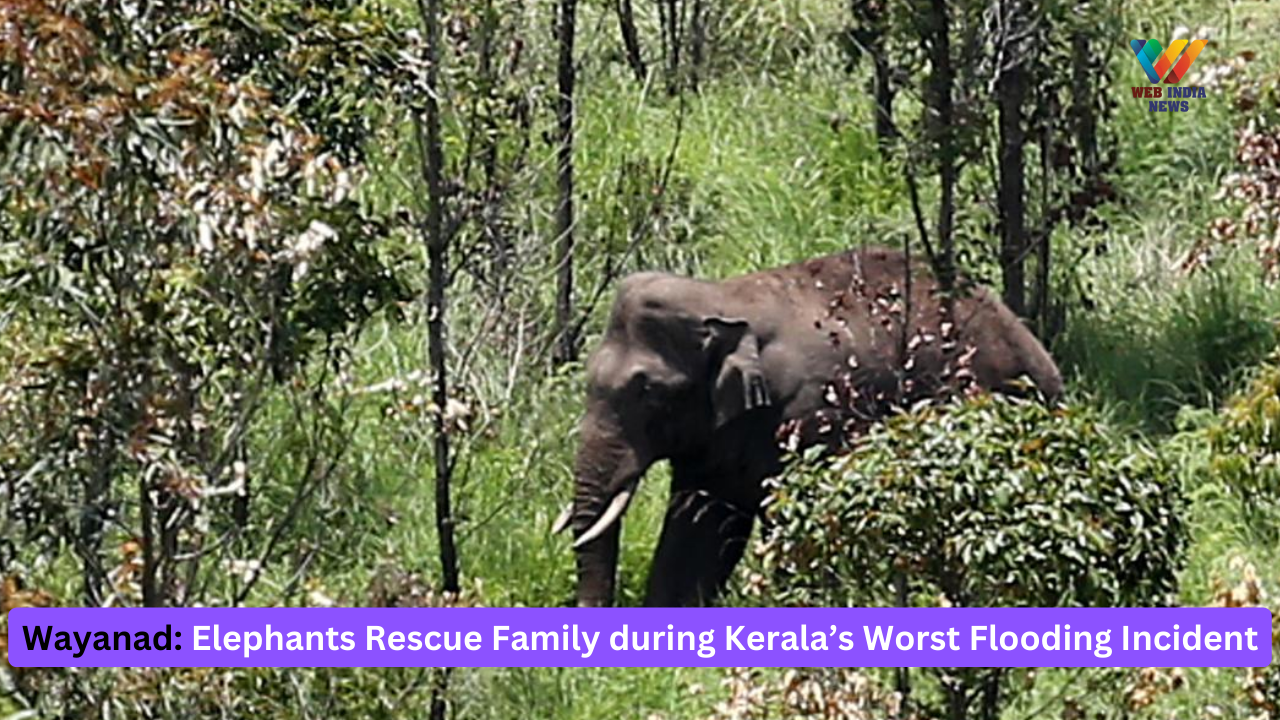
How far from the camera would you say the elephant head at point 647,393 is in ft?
38.3

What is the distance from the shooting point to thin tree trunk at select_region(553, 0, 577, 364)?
13.3 meters

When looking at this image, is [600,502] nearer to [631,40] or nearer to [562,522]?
[562,522]

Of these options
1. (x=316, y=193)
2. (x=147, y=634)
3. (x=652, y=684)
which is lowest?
(x=652, y=684)

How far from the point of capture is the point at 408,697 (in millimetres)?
8641

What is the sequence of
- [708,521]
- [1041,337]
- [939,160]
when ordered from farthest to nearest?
[1041,337], [708,521], [939,160]

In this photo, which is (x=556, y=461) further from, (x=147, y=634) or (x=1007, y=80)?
(x=147, y=634)

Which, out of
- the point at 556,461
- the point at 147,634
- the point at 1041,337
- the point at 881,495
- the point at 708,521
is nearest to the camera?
the point at 147,634

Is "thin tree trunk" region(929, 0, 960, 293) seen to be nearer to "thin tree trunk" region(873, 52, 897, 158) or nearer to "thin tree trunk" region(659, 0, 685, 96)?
Result: "thin tree trunk" region(873, 52, 897, 158)

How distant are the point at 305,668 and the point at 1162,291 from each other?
760cm

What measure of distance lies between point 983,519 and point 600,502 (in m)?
4.13

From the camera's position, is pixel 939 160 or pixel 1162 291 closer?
pixel 939 160

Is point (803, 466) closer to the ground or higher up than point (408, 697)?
higher up

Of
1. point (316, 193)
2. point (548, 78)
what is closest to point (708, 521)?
point (548, 78)

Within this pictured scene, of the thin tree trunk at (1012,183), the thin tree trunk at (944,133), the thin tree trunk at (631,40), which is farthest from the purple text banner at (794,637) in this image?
the thin tree trunk at (631,40)
